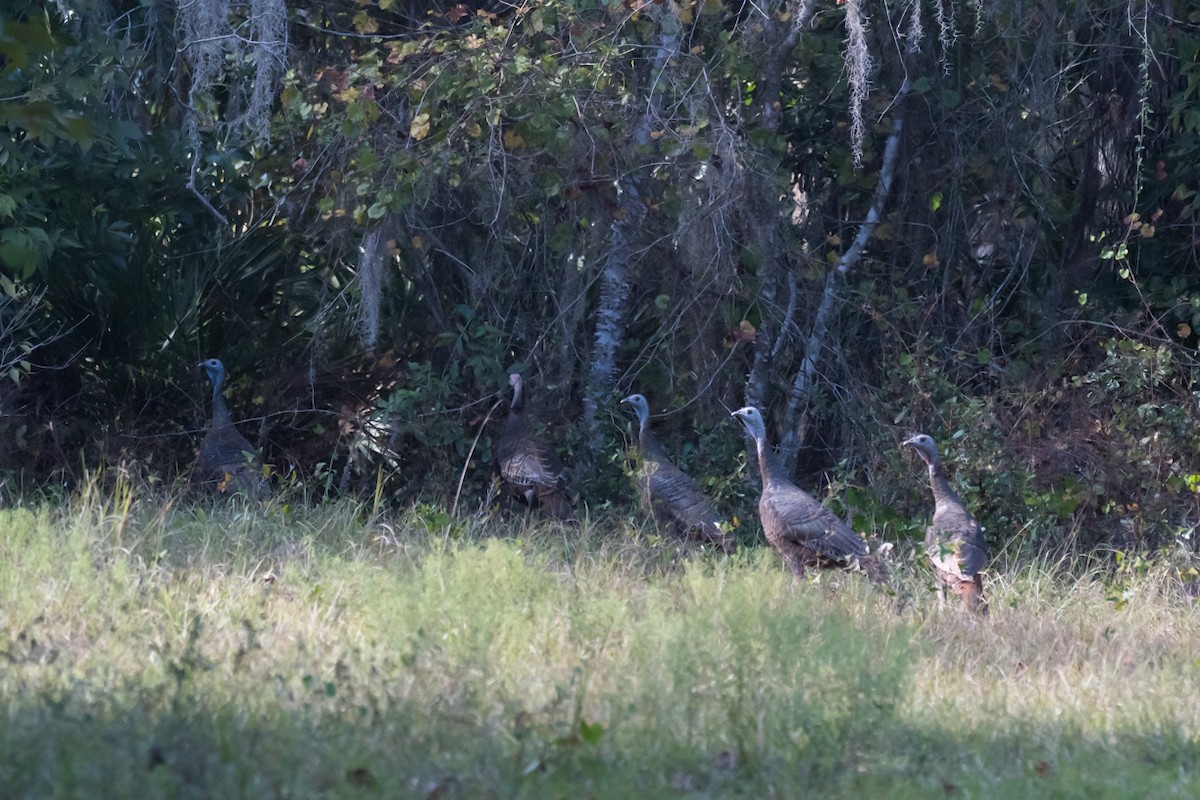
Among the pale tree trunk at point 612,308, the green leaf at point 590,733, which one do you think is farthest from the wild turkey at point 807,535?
the green leaf at point 590,733

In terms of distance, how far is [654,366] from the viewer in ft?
37.7

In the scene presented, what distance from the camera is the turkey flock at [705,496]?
331 inches

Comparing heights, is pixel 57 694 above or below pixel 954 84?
below

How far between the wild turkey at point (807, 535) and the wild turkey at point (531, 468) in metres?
2.01

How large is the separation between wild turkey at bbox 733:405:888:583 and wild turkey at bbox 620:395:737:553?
60 centimetres

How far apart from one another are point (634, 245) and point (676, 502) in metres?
2.18

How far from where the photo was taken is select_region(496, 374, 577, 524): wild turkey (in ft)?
35.8

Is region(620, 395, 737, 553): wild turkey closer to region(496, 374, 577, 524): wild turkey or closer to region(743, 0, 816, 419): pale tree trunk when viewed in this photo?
region(496, 374, 577, 524): wild turkey

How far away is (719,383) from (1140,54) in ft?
13.6

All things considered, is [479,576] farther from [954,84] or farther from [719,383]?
[954,84]

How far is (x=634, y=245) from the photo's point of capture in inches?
434

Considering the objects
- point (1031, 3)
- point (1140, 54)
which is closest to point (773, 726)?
point (1031, 3)

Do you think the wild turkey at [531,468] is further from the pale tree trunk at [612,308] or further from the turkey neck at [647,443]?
the turkey neck at [647,443]

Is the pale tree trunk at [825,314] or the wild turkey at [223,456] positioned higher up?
the pale tree trunk at [825,314]
